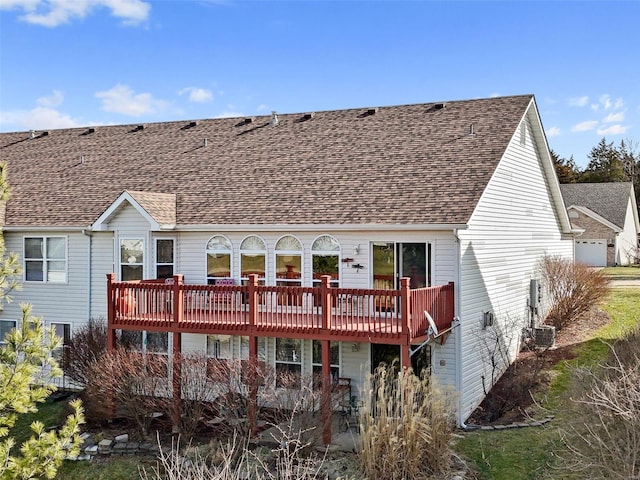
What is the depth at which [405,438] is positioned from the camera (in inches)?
405

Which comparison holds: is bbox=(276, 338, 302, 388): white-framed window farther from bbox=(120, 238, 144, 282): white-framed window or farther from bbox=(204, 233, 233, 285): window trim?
bbox=(120, 238, 144, 282): white-framed window

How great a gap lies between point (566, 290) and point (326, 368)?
12121 millimetres

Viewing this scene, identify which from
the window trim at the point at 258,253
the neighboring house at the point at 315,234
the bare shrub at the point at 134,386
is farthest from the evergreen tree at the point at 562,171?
the bare shrub at the point at 134,386

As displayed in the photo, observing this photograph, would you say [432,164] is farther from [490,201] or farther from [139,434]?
[139,434]

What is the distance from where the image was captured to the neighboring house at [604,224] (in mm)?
42562

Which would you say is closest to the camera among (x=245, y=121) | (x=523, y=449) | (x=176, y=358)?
(x=523, y=449)

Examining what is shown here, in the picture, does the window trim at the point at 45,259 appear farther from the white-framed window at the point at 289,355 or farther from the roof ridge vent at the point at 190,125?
the white-framed window at the point at 289,355

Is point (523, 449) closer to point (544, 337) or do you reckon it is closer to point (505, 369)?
point (505, 369)

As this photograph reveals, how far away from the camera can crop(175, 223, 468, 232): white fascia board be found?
45.6 feet

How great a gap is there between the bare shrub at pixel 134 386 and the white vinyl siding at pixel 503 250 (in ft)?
24.0

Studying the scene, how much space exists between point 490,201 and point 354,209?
3765 mm

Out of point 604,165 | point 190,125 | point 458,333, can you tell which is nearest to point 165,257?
point 190,125

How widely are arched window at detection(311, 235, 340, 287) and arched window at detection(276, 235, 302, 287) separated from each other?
44 cm

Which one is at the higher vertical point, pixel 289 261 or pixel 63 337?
pixel 289 261
